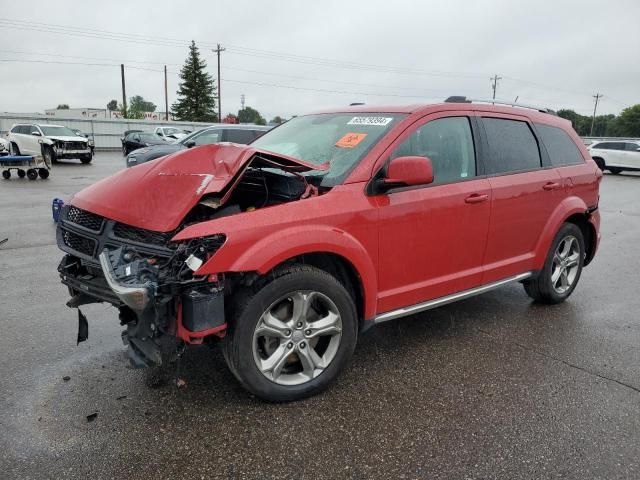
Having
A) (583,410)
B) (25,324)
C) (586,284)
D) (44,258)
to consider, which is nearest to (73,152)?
(44,258)

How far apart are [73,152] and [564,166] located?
22848 mm

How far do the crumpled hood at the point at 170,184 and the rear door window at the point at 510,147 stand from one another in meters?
1.67

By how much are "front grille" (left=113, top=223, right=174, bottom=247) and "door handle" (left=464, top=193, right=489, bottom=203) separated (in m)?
2.21

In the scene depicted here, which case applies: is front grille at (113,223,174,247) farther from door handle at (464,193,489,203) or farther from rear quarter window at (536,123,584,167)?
rear quarter window at (536,123,584,167)

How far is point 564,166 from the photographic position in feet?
15.6

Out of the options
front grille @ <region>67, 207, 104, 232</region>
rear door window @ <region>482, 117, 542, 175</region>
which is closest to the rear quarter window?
rear door window @ <region>482, 117, 542, 175</region>

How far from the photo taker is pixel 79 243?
3.16 metres

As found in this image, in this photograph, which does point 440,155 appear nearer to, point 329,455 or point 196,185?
point 196,185

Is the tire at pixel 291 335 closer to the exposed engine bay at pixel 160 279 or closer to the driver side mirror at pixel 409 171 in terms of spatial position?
the exposed engine bay at pixel 160 279

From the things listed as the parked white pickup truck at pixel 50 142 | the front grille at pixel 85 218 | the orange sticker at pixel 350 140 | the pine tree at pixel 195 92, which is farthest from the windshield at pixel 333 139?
the pine tree at pixel 195 92

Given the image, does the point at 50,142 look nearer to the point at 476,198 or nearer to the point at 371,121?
the point at 371,121

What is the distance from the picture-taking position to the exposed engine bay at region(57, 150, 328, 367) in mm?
2664

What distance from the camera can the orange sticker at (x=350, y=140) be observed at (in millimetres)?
3582

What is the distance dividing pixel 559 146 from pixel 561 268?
3.89ft
